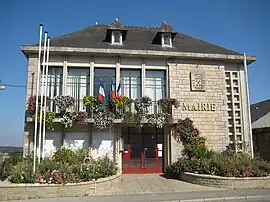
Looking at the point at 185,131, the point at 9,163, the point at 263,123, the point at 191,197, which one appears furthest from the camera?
the point at 263,123

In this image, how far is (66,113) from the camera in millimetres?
12172

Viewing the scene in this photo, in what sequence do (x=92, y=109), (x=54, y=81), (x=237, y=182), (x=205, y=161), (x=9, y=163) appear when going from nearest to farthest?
(x=237, y=182) < (x=9, y=163) < (x=205, y=161) < (x=92, y=109) < (x=54, y=81)

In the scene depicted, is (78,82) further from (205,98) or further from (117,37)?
(205,98)

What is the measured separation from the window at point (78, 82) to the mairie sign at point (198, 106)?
4839mm

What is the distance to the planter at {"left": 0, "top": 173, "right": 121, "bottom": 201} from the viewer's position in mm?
8078

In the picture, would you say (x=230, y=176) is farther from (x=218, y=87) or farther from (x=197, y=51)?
(x=197, y=51)

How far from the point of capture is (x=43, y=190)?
8297 millimetres

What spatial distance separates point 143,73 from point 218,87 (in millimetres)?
3949

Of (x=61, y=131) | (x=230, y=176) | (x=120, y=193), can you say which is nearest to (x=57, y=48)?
(x=61, y=131)

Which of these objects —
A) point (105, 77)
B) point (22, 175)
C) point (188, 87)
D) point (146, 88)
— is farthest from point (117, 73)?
point (22, 175)

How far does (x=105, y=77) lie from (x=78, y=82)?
4.44ft

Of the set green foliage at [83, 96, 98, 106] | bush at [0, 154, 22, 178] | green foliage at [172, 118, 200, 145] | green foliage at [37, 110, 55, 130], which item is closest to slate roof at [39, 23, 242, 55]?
green foliage at [83, 96, 98, 106]

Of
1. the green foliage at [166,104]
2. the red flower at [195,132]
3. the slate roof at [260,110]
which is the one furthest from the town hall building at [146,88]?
the slate roof at [260,110]

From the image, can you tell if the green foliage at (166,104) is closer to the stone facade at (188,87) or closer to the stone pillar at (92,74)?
the stone facade at (188,87)
